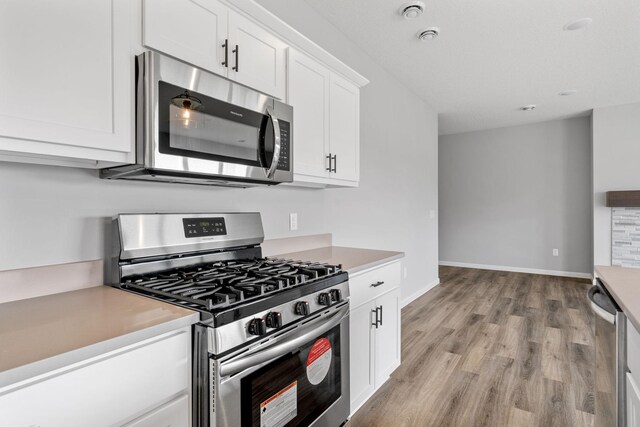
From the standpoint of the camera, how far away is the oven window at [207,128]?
4.11 feet

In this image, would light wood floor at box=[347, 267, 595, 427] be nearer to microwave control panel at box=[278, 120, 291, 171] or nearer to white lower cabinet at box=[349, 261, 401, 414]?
white lower cabinet at box=[349, 261, 401, 414]

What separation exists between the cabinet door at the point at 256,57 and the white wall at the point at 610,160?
5.22 m

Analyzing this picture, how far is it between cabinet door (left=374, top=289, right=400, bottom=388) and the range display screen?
1.00 m

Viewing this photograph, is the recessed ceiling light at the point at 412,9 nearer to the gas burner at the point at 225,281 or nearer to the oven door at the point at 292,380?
the gas burner at the point at 225,281

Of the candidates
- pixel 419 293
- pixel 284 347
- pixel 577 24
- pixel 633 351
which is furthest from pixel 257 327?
pixel 419 293

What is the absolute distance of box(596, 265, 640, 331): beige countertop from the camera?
98cm

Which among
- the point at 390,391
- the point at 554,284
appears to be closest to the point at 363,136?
the point at 390,391

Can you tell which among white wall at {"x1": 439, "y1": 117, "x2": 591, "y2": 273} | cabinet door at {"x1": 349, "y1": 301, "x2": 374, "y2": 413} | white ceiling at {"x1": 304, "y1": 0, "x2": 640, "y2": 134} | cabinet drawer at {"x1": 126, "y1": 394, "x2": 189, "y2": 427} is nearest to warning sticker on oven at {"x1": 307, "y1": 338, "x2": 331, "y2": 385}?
cabinet door at {"x1": 349, "y1": 301, "x2": 374, "y2": 413}

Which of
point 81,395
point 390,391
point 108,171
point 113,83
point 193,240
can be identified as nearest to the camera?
point 81,395

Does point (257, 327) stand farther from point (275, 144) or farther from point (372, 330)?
point (372, 330)

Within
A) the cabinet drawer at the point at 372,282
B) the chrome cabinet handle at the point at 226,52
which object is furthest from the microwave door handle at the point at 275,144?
the cabinet drawer at the point at 372,282

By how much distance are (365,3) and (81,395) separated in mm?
2725

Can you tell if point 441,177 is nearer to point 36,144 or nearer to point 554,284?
point 554,284

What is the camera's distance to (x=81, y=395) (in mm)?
787
